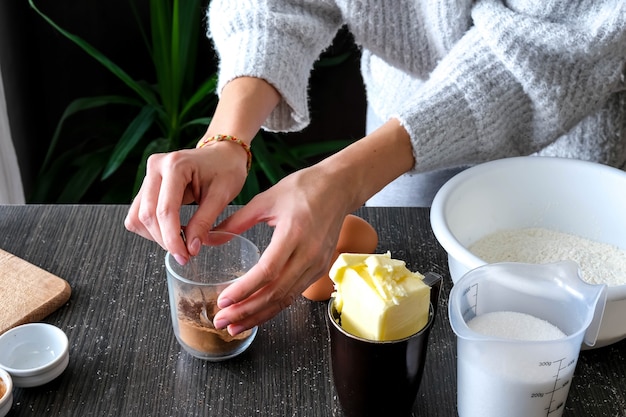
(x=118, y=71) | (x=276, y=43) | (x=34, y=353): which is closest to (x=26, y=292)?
(x=34, y=353)

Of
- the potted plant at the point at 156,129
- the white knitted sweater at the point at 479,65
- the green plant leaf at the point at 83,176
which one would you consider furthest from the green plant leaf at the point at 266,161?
the white knitted sweater at the point at 479,65

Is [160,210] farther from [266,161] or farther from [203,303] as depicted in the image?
[266,161]

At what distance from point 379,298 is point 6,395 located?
1.31 feet

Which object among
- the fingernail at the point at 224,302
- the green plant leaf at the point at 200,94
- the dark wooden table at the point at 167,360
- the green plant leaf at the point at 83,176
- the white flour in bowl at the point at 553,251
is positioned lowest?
the green plant leaf at the point at 83,176

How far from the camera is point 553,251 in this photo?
3.13 ft

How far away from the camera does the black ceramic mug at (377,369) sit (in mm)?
703

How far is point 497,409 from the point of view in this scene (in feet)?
2.31

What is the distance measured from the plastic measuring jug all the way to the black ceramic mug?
4cm

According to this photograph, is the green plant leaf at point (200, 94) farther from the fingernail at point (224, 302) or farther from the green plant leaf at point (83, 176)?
the fingernail at point (224, 302)

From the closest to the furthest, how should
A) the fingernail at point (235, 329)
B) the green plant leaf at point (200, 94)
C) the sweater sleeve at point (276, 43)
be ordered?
the fingernail at point (235, 329), the sweater sleeve at point (276, 43), the green plant leaf at point (200, 94)

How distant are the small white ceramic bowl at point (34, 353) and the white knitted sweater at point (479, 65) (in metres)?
0.42

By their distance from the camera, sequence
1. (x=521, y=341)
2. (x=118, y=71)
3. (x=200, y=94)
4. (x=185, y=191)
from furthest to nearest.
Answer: (x=200, y=94), (x=118, y=71), (x=185, y=191), (x=521, y=341)

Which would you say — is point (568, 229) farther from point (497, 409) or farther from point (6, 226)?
point (6, 226)

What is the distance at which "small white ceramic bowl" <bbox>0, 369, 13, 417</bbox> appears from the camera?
29.7 inches
